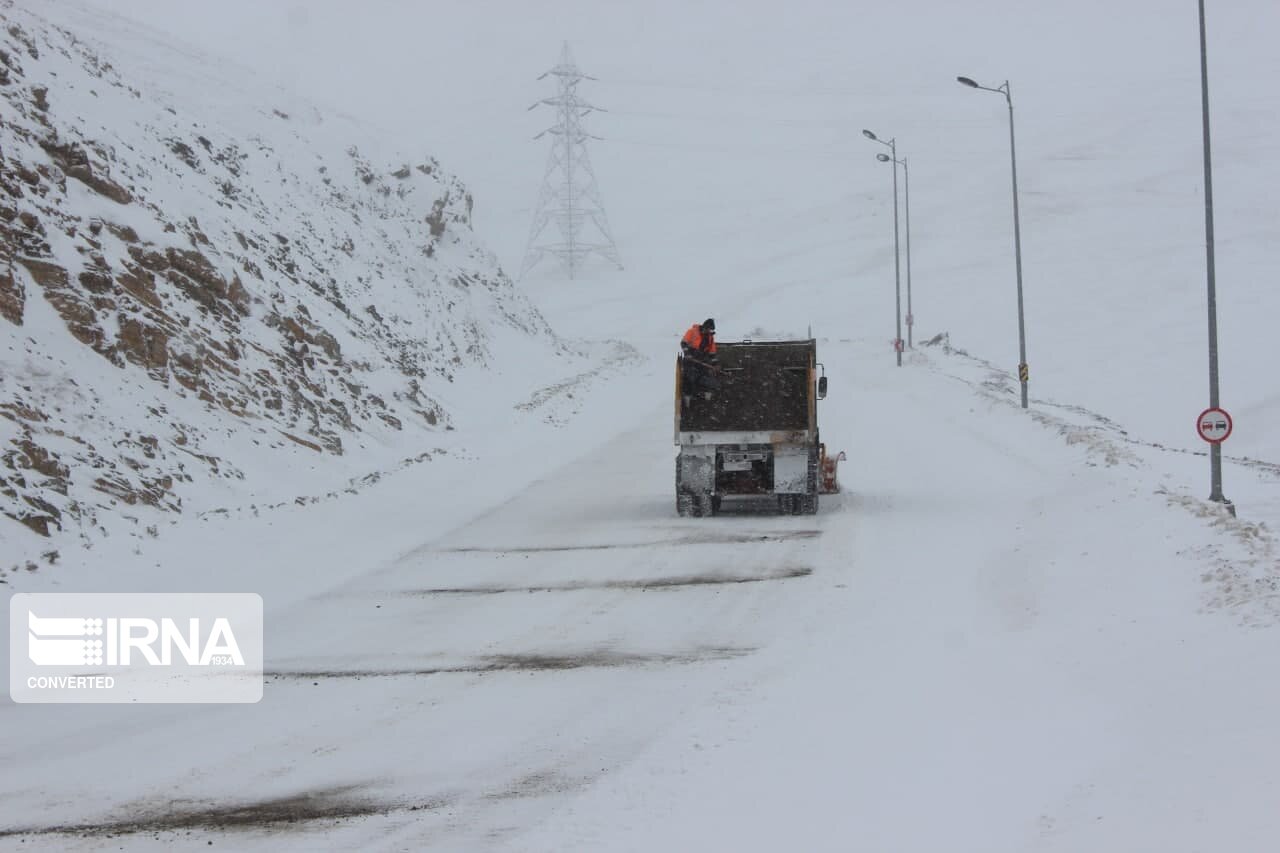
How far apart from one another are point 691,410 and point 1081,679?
1073 cm

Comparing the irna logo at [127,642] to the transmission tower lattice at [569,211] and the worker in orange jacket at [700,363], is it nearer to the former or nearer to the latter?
the worker in orange jacket at [700,363]

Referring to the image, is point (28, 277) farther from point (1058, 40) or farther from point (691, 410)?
point (1058, 40)

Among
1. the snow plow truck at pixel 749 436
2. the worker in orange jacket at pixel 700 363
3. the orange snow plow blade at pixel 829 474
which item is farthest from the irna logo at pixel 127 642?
the orange snow plow blade at pixel 829 474

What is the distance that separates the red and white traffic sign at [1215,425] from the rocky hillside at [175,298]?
13542mm

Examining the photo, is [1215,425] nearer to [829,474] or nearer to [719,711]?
[829,474]

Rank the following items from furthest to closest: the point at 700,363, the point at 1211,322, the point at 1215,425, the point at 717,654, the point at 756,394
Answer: the point at 756,394 < the point at 700,363 < the point at 1211,322 < the point at 1215,425 < the point at 717,654

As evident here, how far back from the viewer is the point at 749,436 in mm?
19703

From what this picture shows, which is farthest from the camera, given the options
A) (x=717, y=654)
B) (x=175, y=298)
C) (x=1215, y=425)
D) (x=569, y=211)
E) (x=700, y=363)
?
(x=569, y=211)

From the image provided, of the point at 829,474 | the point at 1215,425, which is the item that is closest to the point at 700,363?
the point at 829,474

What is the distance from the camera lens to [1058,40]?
443 feet

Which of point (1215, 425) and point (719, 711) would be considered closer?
point (719, 711)

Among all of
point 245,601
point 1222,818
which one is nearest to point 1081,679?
point 1222,818

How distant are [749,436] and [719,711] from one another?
10.8 meters

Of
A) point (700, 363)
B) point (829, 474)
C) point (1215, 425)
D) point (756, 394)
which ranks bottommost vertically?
point (829, 474)
